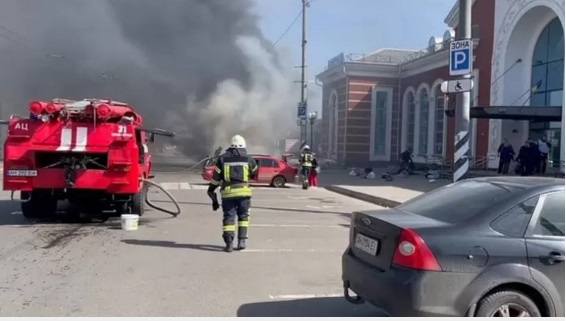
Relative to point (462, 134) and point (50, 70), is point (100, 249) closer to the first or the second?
point (462, 134)

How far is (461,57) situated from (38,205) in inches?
315

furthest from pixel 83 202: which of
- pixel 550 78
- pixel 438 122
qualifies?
pixel 438 122

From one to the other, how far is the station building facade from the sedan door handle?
15759mm

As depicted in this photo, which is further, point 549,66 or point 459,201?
point 549,66

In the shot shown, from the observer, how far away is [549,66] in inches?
885

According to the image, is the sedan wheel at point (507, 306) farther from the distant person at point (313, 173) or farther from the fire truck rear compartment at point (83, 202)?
the distant person at point (313, 173)

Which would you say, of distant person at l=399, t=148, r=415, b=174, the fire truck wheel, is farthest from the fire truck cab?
distant person at l=399, t=148, r=415, b=174

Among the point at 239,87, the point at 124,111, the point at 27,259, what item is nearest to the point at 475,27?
the point at 239,87

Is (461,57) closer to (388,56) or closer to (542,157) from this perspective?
(542,157)

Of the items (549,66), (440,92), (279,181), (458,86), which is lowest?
(279,181)

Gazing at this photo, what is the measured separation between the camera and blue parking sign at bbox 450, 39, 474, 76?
31.5 feet

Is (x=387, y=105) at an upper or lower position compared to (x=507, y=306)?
upper

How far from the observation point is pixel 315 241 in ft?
29.3

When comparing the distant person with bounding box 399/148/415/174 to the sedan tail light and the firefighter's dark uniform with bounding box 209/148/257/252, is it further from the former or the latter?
the sedan tail light
